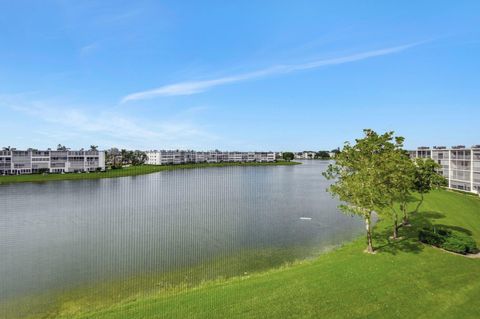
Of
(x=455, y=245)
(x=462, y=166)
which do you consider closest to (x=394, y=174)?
(x=455, y=245)

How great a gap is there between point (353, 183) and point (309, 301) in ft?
32.8

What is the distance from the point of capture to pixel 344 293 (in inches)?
587

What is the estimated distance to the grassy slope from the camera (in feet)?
43.7

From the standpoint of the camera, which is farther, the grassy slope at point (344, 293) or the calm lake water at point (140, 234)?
the calm lake water at point (140, 234)

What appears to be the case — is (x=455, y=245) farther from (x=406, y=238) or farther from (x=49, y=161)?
(x=49, y=161)

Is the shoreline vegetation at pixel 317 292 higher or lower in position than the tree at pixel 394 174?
lower

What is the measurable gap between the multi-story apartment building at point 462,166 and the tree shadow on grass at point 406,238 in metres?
27.6

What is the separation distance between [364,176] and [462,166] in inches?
2076

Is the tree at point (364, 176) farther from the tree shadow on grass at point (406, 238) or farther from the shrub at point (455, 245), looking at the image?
the shrub at point (455, 245)

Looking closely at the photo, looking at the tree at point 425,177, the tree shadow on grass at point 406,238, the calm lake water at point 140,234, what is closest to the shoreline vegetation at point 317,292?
the tree shadow on grass at point 406,238

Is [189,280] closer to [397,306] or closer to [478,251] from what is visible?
[397,306]

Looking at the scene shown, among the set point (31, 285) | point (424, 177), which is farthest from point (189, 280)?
point (424, 177)

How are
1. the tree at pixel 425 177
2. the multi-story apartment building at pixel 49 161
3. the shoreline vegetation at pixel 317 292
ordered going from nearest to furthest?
the shoreline vegetation at pixel 317 292, the tree at pixel 425 177, the multi-story apartment building at pixel 49 161

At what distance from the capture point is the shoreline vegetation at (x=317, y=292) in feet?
44.1
